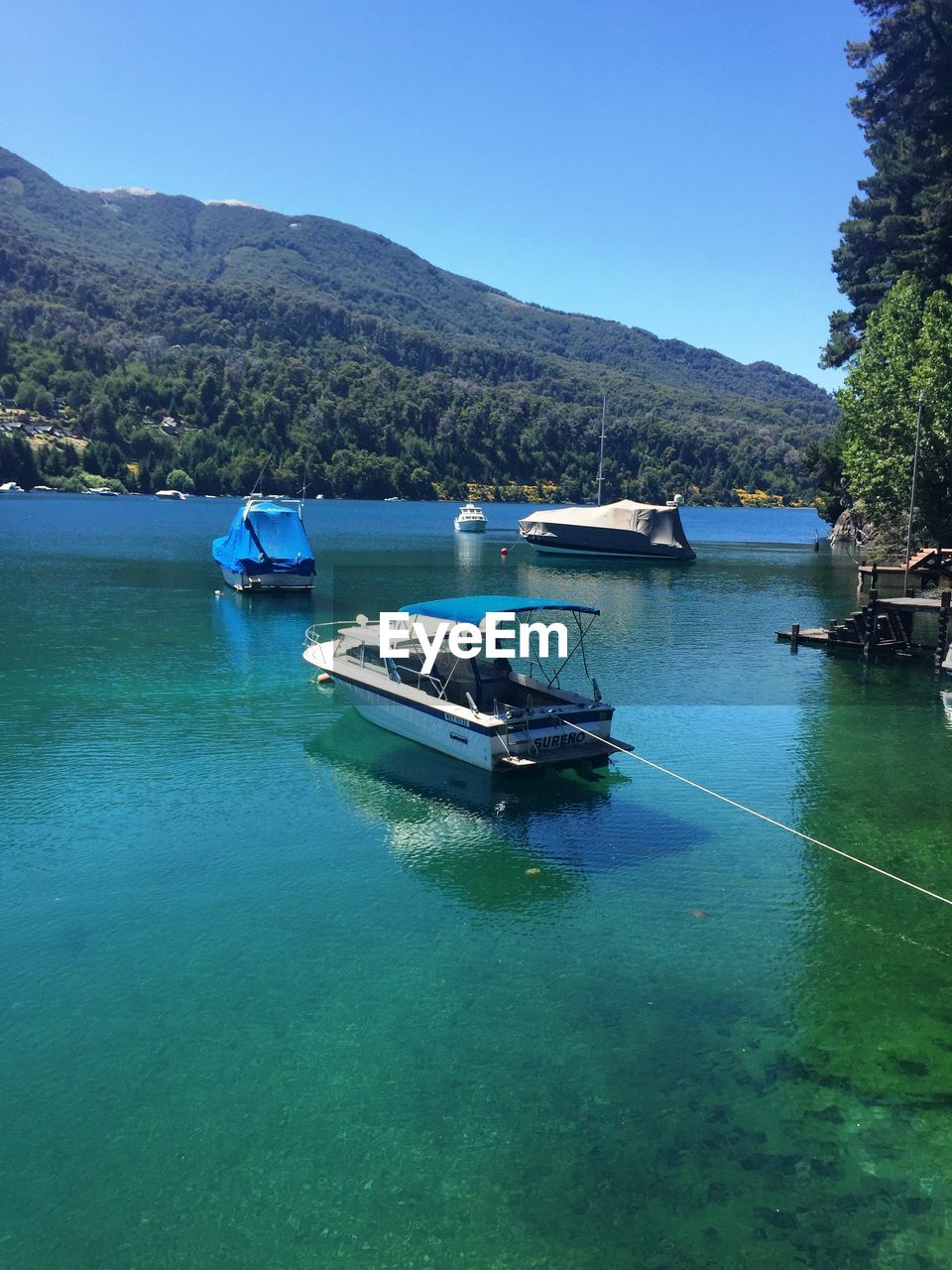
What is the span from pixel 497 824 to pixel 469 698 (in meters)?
3.62

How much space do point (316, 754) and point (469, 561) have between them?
62.9 metres

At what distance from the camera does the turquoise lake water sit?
30.0 feet

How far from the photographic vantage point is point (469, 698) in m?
22.4

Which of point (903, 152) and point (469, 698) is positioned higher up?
point (903, 152)

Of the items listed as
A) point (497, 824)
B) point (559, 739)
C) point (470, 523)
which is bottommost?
point (497, 824)

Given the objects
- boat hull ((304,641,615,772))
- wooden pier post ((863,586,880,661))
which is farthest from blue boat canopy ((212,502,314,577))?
boat hull ((304,641,615,772))

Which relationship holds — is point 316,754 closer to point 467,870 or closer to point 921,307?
point 467,870

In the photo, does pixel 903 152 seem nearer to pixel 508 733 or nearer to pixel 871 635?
pixel 871 635

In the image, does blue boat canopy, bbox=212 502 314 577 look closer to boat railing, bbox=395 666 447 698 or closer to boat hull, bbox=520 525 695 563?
boat railing, bbox=395 666 447 698

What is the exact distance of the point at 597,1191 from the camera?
30.8 ft

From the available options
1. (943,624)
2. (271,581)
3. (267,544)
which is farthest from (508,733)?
(267,544)

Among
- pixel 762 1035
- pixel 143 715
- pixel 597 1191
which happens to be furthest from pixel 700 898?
pixel 143 715

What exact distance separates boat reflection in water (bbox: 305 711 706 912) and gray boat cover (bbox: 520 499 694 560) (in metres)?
68.7

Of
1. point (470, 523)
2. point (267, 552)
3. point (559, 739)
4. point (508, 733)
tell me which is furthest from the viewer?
point (470, 523)
